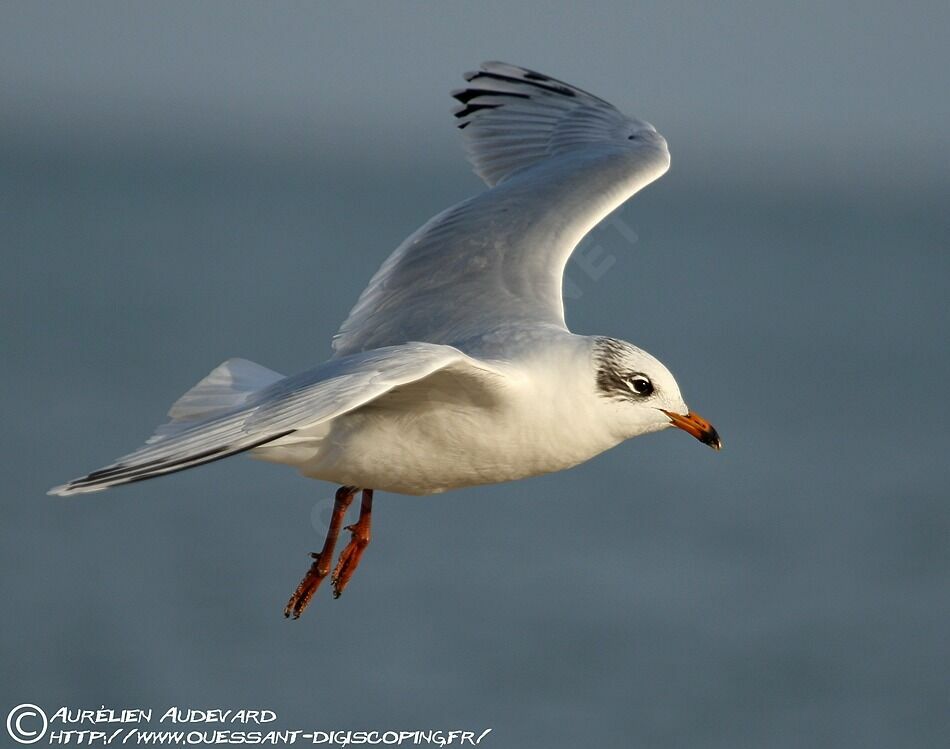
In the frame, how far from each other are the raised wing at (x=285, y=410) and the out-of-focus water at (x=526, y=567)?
2485mm

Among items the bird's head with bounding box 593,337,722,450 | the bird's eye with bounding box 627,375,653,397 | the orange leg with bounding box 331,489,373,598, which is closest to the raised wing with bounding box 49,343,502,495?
the bird's head with bounding box 593,337,722,450

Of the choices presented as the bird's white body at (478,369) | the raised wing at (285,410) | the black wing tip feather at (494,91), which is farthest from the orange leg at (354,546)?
→ the black wing tip feather at (494,91)

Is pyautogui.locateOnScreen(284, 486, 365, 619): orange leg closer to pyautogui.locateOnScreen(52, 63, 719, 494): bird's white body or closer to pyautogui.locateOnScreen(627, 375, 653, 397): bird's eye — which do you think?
pyautogui.locateOnScreen(52, 63, 719, 494): bird's white body

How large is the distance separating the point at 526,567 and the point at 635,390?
58.5 feet

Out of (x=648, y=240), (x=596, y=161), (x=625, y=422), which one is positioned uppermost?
(x=596, y=161)

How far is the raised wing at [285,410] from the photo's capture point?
7.64m

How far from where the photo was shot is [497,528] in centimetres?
2867

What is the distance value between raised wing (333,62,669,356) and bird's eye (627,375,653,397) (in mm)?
924

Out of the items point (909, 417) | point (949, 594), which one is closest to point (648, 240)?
point (909, 417)

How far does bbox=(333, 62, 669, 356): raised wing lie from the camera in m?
10.3

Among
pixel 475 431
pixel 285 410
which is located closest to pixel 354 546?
pixel 475 431

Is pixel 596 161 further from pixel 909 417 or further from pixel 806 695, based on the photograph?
pixel 909 417

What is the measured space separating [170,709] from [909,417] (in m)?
24.1

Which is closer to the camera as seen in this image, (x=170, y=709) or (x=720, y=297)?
(x=170, y=709)
